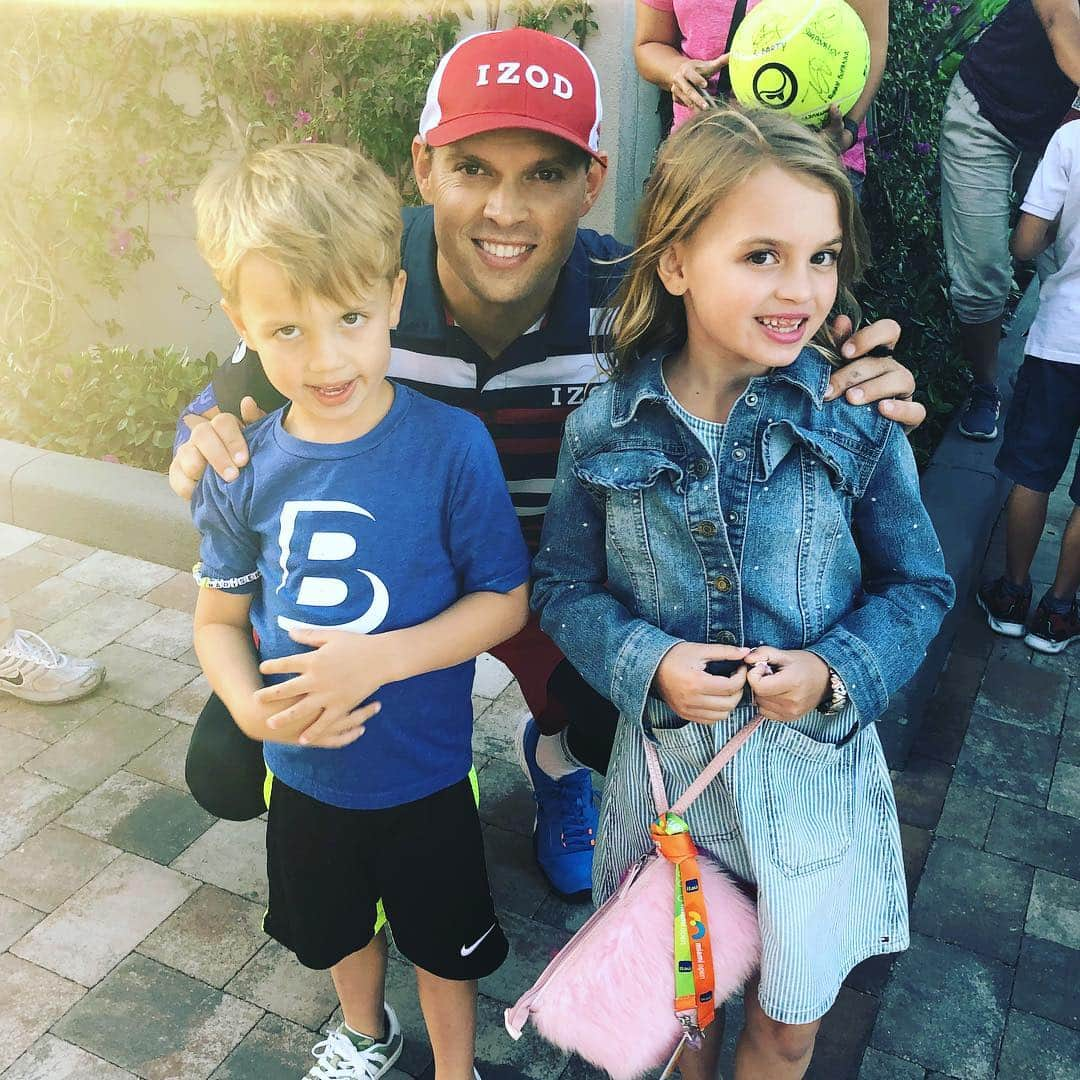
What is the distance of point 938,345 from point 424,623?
383cm

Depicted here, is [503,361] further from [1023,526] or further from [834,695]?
[1023,526]

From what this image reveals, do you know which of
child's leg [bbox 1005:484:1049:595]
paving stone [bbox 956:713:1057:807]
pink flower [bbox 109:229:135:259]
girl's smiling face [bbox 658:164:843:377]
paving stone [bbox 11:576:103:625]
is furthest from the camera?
pink flower [bbox 109:229:135:259]

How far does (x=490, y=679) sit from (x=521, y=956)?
1.15 metres

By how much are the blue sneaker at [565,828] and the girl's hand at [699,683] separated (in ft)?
3.77

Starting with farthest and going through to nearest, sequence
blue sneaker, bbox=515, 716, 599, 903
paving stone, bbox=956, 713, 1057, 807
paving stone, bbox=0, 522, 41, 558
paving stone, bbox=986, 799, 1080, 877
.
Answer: paving stone, bbox=0, 522, 41, 558, paving stone, bbox=956, 713, 1057, 807, paving stone, bbox=986, 799, 1080, 877, blue sneaker, bbox=515, 716, 599, 903

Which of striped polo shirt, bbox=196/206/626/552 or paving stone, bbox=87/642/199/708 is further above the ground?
striped polo shirt, bbox=196/206/626/552

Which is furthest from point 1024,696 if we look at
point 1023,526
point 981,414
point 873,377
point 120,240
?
point 120,240

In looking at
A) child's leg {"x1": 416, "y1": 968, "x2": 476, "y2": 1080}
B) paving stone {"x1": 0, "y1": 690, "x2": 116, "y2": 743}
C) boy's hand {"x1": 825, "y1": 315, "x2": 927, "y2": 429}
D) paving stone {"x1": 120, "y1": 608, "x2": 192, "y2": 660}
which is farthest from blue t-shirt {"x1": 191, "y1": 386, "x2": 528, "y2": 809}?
paving stone {"x1": 120, "y1": 608, "x2": 192, "y2": 660}

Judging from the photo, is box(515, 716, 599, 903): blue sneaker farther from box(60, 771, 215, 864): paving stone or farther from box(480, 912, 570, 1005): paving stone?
box(60, 771, 215, 864): paving stone

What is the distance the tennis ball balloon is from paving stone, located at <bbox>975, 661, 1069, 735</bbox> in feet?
6.99

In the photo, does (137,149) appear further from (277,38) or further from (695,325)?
(695,325)

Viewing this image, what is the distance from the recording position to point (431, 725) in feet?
5.98

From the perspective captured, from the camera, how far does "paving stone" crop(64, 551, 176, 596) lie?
408cm

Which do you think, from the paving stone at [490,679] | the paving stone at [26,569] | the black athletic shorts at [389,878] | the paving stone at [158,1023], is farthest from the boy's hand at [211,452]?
the paving stone at [26,569]
